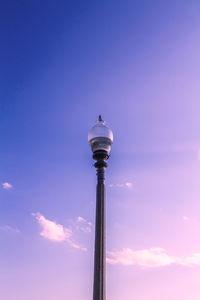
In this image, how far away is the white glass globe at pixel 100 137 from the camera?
1894 centimetres

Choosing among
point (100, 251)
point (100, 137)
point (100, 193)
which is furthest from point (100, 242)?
point (100, 137)

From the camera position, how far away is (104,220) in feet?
55.8

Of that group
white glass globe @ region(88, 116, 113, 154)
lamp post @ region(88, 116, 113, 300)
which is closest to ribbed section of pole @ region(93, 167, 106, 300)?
lamp post @ region(88, 116, 113, 300)

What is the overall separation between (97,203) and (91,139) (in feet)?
12.9

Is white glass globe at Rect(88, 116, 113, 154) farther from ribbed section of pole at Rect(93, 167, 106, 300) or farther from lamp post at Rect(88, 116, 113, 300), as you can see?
ribbed section of pole at Rect(93, 167, 106, 300)

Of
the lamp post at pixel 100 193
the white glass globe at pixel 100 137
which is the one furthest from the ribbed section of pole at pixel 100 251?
the white glass globe at pixel 100 137

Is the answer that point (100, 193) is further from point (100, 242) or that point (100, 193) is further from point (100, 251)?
point (100, 251)

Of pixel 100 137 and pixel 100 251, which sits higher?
pixel 100 137

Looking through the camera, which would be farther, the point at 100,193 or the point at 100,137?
the point at 100,137

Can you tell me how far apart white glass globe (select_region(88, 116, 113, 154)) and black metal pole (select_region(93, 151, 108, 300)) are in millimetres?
965

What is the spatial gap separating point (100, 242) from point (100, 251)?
0.43 metres

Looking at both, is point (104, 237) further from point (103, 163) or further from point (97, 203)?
point (103, 163)

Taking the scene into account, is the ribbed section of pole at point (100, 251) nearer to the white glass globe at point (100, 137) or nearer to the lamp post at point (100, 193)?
the lamp post at point (100, 193)

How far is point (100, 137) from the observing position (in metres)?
19.0
